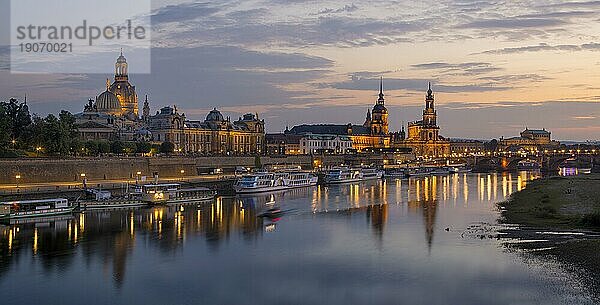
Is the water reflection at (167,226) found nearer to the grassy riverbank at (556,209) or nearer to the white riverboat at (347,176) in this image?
the grassy riverbank at (556,209)

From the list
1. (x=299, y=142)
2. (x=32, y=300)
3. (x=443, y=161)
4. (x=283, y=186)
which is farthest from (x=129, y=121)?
(x=32, y=300)

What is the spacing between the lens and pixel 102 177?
173 ft

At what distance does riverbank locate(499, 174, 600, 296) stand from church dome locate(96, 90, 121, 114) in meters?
63.9

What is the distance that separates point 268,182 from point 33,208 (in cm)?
2364

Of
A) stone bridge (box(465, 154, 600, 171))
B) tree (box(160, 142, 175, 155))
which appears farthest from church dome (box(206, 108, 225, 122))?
stone bridge (box(465, 154, 600, 171))

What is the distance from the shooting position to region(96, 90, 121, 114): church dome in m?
100

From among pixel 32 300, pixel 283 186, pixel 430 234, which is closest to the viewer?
pixel 32 300

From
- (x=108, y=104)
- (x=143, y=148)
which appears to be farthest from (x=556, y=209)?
(x=108, y=104)

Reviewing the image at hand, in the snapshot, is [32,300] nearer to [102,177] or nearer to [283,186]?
[102,177]

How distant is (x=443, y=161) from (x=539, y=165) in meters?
16.1

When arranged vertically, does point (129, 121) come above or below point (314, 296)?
above

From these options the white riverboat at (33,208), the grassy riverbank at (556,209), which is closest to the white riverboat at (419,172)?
the grassy riverbank at (556,209)

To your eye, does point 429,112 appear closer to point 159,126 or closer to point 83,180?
point 159,126

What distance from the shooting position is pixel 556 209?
1575 inches
